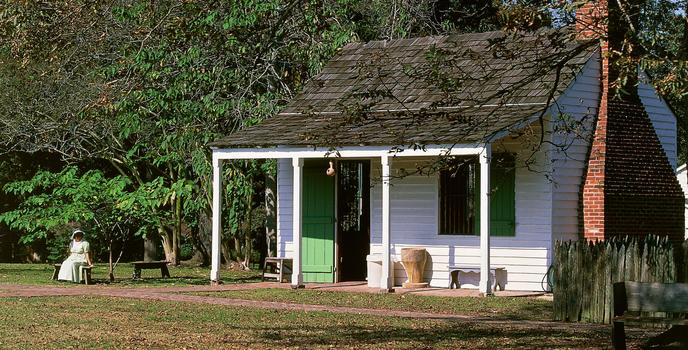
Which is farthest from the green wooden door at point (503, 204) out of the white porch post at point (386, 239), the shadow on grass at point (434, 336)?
the shadow on grass at point (434, 336)

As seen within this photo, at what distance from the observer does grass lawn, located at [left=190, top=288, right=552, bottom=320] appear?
756 inches

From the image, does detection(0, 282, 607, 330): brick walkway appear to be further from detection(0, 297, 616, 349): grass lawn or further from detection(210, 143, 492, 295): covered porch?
detection(210, 143, 492, 295): covered porch

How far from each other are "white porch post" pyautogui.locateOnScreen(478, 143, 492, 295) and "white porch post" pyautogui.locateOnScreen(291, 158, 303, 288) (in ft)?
11.7

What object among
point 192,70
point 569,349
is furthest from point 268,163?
point 569,349

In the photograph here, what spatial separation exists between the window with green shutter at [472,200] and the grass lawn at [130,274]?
15.5 feet

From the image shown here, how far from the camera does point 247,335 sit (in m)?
15.2

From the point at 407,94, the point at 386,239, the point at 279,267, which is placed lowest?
the point at 279,267

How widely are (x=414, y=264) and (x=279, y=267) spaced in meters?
3.03

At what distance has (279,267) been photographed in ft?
82.4

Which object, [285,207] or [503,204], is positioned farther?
[285,207]

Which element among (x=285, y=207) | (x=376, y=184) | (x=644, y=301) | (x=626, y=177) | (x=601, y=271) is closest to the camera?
(x=644, y=301)

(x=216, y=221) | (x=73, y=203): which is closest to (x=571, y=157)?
(x=216, y=221)

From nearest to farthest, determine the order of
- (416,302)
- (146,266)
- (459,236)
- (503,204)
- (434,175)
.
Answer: (416,302) → (503,204) → (459,236) → (434,175) → (146,266)

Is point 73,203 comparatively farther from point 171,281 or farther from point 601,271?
point 601,271
